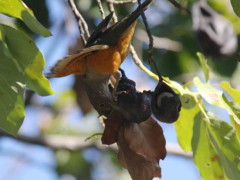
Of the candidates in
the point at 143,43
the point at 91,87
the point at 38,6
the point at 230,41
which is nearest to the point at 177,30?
the point at 143,43

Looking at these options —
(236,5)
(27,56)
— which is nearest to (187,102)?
(236,5)

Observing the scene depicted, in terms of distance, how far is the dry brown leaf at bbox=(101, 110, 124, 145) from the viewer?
Answer: 1748 millimetres

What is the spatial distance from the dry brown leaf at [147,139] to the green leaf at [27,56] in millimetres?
302

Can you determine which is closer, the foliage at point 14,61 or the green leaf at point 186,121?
the foliage at point 14,61

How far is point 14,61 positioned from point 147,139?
17.4 inches

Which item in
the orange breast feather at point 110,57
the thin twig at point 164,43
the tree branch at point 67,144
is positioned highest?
the orange breast feather at point 110,57

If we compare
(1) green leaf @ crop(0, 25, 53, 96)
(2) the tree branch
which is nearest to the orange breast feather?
(1) green leaf @ crop(0, 25, 53, 96)

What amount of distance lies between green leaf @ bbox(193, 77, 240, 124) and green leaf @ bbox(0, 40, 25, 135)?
501 millimetres

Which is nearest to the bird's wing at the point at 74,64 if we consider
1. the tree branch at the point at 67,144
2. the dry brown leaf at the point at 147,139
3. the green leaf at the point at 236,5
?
the dry brown leaf at the point at 147,139

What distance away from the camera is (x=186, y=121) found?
1957 mm

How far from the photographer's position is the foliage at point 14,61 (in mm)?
1742

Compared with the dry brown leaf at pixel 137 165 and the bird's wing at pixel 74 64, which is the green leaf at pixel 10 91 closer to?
the bird's wing at pixel 74 64

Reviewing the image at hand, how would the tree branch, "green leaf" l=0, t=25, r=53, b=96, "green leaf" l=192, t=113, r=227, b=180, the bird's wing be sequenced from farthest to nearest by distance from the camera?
the tree branch, "green leaf" l=192, t=113, r=227, b=180, "green leaf" l=0, t=25, r=53, b=96, the bird's wing

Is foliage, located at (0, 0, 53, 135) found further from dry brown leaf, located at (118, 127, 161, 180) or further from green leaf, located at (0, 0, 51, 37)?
dry brown leaf, located at (118, 127, 161, 180)
